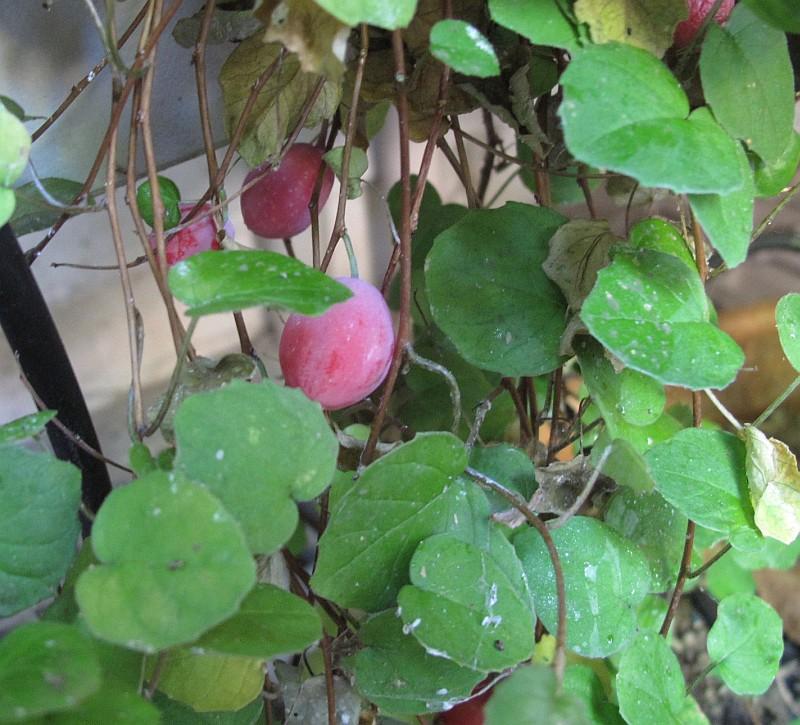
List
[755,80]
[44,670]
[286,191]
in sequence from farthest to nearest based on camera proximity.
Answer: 1. [286,191]
2. [755,80]
3. [44,670]

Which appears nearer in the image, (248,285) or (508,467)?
(248,285)

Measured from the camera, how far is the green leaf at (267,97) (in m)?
0.41

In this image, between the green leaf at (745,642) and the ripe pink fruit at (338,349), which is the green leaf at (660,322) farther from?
the green leaf at (745,642)

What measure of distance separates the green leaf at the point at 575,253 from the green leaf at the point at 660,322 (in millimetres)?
38

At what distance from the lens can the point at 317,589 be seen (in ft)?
Answer: 1.11

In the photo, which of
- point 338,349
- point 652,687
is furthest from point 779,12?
point 652,687

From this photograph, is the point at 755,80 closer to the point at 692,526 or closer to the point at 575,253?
the point at 575,253

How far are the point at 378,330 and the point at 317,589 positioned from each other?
0.12m

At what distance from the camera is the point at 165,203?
403mm

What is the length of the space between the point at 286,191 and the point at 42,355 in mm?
166

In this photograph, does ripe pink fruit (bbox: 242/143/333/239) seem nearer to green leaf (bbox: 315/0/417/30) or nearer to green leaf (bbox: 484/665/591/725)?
green leaf (bbox: 315/0/417/30)

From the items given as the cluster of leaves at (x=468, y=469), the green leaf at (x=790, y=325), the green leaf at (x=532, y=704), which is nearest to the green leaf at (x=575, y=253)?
the cluster of leaves at (x=468, y=469)

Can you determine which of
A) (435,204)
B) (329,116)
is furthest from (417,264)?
(329,116)

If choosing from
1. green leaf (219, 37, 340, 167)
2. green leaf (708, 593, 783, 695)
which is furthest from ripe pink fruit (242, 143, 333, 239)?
green leaf (708, 593, 783, 695)
